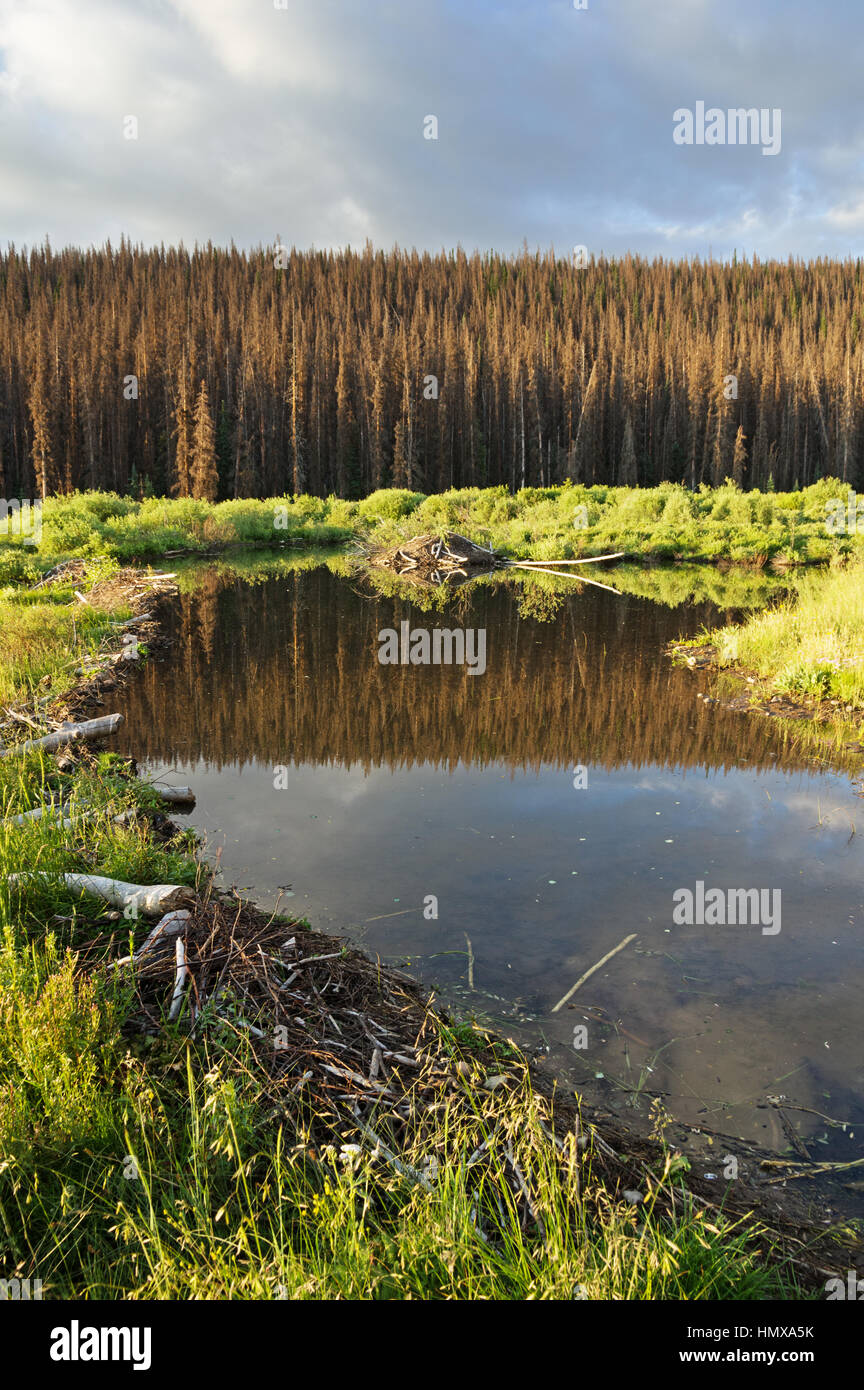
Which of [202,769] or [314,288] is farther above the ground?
[314,288]

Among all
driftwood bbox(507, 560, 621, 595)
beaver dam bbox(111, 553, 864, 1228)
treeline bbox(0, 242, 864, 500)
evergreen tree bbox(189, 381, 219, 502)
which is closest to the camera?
beaver dam bbox(111, 553, 864, 1228)

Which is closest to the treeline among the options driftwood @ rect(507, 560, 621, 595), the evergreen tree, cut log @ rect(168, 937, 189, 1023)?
the evergreen tree

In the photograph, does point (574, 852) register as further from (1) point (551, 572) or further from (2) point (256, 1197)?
(1) point (551, 572)

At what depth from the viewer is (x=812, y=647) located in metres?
13.0

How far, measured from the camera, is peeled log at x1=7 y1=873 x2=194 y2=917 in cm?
525

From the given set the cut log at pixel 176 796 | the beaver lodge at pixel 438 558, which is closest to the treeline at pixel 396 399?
the beaver lodge at pixel 438 558

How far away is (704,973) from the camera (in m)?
5.73

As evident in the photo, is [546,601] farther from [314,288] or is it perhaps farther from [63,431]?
[314,288]

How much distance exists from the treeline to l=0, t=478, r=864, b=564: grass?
56.0 feet

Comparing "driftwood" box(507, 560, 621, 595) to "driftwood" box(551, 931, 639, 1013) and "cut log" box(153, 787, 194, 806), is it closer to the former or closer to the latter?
"cut log" box(153, 787, 194, 806)

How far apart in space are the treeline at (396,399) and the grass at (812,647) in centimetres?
4828

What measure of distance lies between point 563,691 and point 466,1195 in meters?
10.2

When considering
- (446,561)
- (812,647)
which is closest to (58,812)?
(812,647)

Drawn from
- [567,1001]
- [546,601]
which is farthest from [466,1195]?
[546,601]
